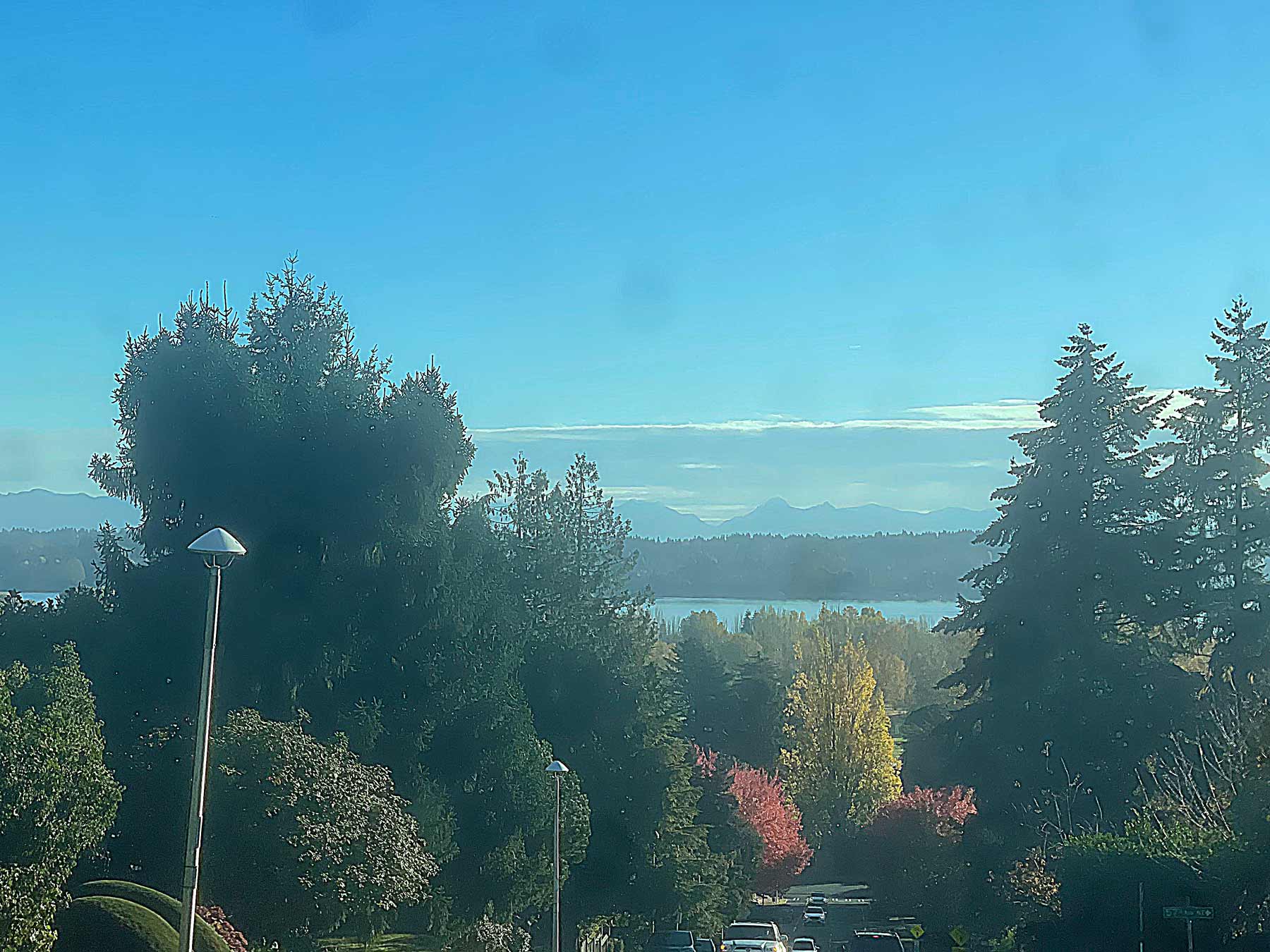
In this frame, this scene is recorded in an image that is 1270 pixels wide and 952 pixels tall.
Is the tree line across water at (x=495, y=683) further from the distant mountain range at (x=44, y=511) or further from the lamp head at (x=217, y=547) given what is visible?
the distant mountain range at (x=44, y=511)

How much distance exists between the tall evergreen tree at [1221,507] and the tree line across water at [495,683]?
3.4 inches

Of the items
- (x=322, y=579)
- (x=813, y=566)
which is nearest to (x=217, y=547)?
(x=322, y=579)

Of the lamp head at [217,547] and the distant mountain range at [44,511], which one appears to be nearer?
the lamp head at [217,547]

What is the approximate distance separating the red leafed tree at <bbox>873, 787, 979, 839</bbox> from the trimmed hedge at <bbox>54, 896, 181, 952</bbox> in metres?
43.6

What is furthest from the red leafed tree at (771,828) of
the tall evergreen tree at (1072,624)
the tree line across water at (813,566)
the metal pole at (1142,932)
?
the tree line across water at (813,566)

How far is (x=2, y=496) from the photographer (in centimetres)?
7450

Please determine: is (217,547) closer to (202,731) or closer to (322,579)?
(202,731)

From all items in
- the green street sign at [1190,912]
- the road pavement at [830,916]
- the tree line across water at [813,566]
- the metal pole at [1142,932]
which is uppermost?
the tree line across water at [813,566]

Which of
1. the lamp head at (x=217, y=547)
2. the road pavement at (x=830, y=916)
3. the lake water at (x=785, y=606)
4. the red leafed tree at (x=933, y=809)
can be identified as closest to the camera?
the lamp head at (x=217, y=547)

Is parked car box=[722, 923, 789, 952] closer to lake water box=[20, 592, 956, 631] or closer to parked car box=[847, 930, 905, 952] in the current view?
parked car box=[847, 930, 905, 952]

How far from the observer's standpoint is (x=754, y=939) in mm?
31656

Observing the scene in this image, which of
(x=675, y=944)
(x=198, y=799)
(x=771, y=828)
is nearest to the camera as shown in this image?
(x=198, y=799)

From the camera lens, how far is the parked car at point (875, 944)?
30531mm

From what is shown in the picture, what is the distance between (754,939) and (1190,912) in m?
12.9
